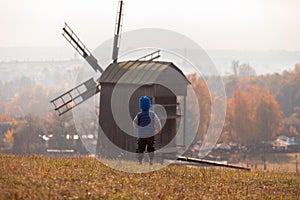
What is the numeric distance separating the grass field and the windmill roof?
857 centimetres

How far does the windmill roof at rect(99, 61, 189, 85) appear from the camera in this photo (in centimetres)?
2623

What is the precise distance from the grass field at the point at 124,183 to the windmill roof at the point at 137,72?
857 centimetres

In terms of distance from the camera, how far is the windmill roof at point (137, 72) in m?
26.2

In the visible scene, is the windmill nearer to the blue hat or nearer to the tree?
the blue hat

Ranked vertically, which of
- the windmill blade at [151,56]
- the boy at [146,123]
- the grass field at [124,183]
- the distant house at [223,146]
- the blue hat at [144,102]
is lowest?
the grass field at [124,183]

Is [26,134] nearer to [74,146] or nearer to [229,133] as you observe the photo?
[74,146]

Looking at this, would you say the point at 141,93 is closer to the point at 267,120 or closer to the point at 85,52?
the point at 85,52

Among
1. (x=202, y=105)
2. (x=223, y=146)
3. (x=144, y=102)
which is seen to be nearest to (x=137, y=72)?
(x=144, y=102)

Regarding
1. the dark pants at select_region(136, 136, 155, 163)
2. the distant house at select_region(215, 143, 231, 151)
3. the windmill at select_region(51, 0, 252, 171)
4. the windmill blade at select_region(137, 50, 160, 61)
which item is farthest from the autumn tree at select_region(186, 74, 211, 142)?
the dark pants at select_region(136, 136, 155, 163)

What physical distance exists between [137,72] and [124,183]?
511 inches

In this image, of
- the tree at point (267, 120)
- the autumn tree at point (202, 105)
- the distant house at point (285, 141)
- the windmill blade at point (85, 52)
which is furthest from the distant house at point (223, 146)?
the windmill blade at point (85, 52)

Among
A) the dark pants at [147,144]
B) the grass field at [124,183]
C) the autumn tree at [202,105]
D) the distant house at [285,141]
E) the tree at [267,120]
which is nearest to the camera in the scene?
the grass field at [124,183]

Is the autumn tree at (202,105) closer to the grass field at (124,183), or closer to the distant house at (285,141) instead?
the distant house at (285,141)

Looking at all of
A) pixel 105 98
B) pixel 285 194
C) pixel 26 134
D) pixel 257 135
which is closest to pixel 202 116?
pixel 257 135
